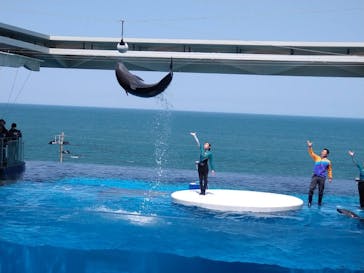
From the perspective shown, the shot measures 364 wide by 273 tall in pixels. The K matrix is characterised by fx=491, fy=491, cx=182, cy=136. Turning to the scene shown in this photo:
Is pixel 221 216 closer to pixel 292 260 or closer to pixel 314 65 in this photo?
pixel 292 260

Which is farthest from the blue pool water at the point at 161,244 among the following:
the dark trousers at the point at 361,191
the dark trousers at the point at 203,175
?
the dark trousers at the point at 203,175

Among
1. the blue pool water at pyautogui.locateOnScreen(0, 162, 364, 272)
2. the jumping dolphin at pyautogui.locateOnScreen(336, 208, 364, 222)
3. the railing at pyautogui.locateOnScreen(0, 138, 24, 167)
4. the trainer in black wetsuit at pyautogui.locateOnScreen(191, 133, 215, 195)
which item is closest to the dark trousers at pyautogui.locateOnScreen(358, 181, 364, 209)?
the jumping dolphin at pyautogui.locateOnScreen(336, 208, 364, 222)

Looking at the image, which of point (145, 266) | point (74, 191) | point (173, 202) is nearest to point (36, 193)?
point (74, 191)

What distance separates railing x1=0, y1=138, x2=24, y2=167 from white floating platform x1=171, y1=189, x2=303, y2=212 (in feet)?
24.0

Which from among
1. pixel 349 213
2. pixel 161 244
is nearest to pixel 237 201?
pixel 349 213

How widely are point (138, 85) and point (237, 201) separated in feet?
14.4

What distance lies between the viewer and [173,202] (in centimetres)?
1412

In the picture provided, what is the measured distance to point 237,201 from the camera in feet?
45.3

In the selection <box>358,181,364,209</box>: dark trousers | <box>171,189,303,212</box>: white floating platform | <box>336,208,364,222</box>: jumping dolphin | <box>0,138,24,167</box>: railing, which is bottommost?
<box>336,208,364,222</box>: jumping dolphin

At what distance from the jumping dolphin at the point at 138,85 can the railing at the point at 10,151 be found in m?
7.27

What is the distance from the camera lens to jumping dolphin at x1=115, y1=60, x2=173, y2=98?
39.4ft

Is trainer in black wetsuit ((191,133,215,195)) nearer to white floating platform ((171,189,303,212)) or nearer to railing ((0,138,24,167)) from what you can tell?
white floating platform ((171,189,303,212))

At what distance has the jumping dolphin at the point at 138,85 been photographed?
1202 centimetres

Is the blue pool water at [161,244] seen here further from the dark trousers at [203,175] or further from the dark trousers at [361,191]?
the dark trousers at [203,175]
